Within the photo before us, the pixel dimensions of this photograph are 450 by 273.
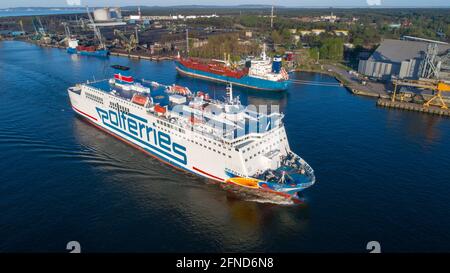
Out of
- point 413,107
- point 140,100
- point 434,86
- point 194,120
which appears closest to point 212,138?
point 194,120

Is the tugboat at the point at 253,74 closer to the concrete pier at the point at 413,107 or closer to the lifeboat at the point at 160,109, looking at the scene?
the concrete pier at the point at 413,107

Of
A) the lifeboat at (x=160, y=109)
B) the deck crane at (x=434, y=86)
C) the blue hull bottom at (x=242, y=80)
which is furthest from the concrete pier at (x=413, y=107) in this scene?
the lifeboat at (x=160, y=109)

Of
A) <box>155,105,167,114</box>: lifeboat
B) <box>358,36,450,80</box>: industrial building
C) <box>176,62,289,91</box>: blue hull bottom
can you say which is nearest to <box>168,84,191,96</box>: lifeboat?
<box>155,105,167,114</box>: lifeboat

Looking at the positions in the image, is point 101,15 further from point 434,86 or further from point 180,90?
point 434,86

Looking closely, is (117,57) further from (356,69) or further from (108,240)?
(108,240)

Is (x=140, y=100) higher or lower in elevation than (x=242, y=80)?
higher

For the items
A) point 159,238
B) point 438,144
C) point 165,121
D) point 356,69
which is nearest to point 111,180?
point 165,121

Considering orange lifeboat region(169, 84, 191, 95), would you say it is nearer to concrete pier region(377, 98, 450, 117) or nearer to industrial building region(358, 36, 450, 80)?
concrete pier region(377, 98, 450, 117)
